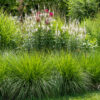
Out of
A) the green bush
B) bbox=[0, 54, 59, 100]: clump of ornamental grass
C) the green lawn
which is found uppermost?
the green bush

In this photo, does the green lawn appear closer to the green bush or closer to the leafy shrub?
the green bush

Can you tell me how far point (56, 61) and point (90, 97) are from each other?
1185mm

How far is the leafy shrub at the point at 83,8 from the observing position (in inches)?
465

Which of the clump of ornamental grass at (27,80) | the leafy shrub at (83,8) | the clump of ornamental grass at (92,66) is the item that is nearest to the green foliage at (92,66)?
the clump of ornamental grass at (92,66)

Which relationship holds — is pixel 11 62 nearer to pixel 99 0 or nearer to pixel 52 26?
pixel 52 26

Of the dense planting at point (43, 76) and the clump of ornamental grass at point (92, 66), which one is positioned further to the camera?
the clump of ornamental grass at point (92, 66)

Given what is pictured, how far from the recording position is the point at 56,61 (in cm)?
584

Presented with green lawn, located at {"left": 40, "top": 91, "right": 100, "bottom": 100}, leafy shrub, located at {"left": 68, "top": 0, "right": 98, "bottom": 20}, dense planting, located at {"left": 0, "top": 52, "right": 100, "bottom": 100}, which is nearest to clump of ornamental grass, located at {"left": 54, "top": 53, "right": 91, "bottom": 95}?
dense planting, located at {"left": 0, "top": 52, "right": 100, "bottom": 100}

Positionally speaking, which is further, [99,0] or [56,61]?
[99,0]

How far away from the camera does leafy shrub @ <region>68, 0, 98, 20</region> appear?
1180 cm

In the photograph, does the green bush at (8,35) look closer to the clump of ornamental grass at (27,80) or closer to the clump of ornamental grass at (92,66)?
the clump of ornamental grass at (27,80)

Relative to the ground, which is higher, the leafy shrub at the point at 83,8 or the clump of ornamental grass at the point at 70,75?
the leafy shrub at the point at 83,8

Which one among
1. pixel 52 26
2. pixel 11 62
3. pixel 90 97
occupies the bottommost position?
pixel 90 97

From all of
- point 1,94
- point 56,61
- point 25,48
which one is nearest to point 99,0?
point 25,48
